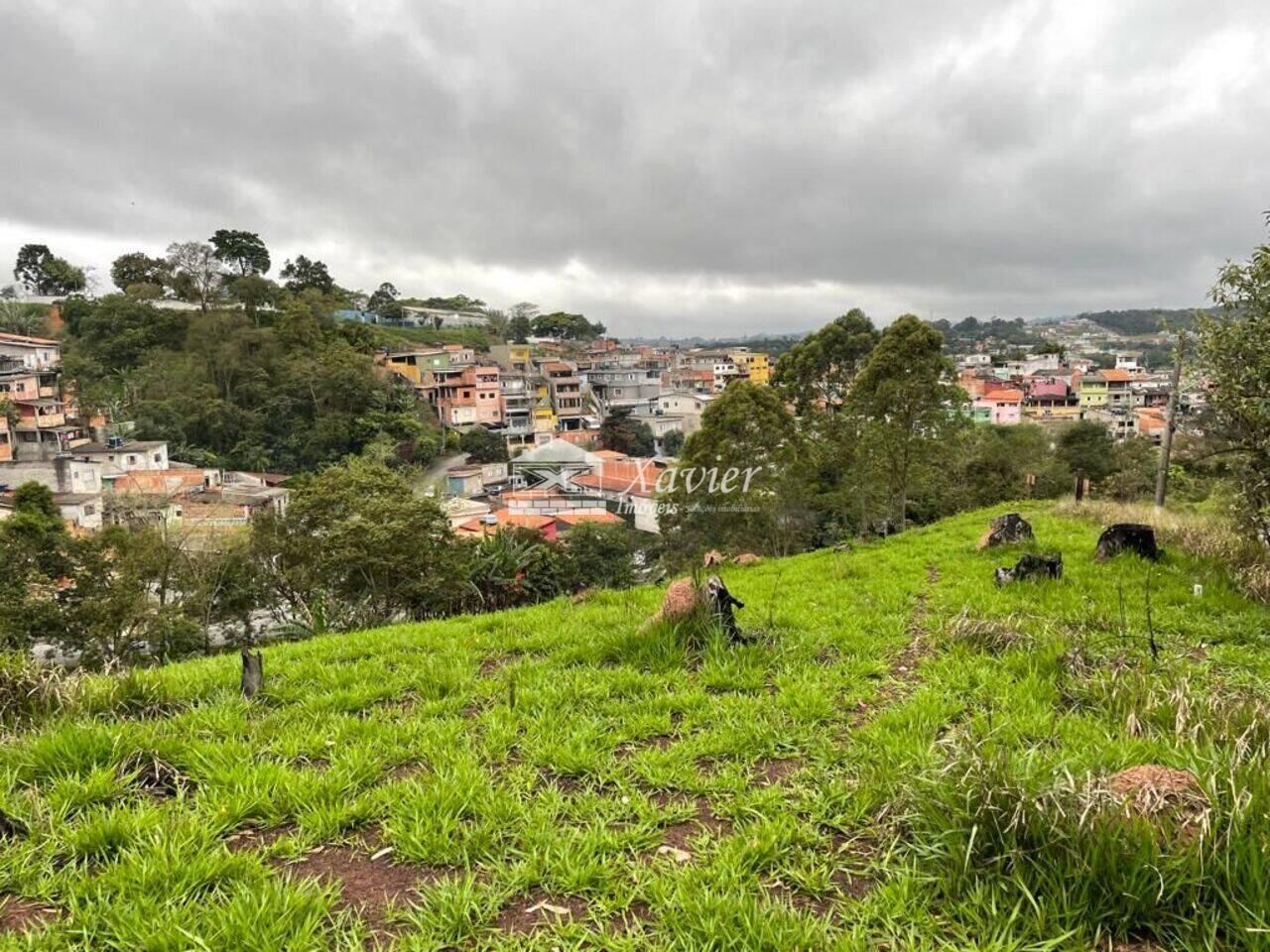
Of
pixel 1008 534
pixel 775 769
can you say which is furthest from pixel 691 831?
pixel 1008 534

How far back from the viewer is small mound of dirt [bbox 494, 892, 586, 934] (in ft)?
6.87

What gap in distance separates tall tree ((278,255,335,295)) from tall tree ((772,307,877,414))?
54.0 m

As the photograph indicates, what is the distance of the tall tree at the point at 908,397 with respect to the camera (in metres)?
16.7

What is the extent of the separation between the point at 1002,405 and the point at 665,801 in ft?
201

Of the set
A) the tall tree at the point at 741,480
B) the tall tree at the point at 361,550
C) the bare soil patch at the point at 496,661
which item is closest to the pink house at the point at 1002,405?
the tall tree at the point at 741,480

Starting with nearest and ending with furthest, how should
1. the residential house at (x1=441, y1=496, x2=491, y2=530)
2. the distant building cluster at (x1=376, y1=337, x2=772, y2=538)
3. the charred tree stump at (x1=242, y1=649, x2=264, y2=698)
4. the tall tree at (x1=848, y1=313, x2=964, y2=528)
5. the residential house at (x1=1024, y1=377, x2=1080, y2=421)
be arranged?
the charred tree stump at (x1=242, y1=649, x2=264, y2=698), the tall tree at (x1=848, y1=313, x2=964, y2=528), the residential house at (x1=441, y1=496, x2=491, y2=530), the distant building cluster at (x1=376, y1=337, x2=772, y2=538), the residential house at (x1=1024, y1=377, x2=1080, y2=421)

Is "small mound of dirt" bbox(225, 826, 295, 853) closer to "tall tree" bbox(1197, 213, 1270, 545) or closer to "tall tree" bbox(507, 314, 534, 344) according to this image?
"tall tree" bbox(1197, 213, 1270, 545)

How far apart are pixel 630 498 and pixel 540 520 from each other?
6.53 meters

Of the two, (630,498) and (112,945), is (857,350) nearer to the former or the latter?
(630,498)

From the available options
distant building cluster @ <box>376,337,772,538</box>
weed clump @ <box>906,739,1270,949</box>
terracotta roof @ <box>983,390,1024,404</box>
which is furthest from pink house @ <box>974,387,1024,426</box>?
weed clump @ <box>906,739,1270,949</box>

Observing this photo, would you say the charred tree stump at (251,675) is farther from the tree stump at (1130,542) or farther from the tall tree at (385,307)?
the tall tree at (385,307)

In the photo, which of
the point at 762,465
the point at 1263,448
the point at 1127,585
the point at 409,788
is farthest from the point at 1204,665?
the point at 762,465

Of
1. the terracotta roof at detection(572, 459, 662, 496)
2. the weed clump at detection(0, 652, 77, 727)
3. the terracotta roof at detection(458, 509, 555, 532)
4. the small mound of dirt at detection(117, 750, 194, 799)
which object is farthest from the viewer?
the terracotta roof at detection(572, 459, 662, 496)

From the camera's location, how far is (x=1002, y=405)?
55.6 m
